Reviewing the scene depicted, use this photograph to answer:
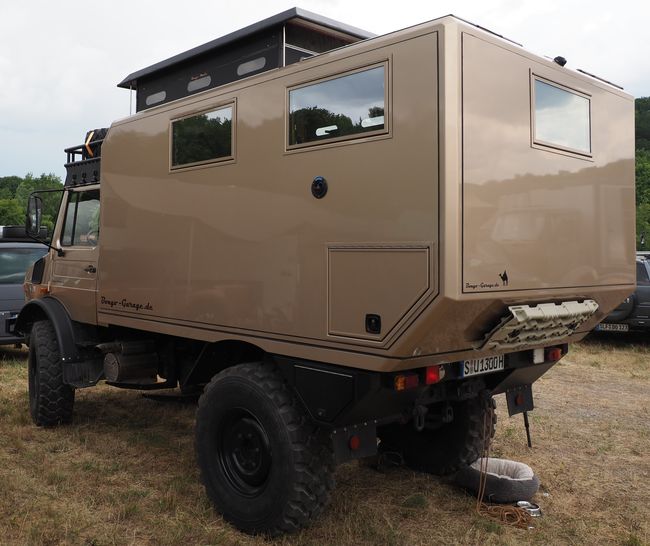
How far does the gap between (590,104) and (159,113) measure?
3.03m

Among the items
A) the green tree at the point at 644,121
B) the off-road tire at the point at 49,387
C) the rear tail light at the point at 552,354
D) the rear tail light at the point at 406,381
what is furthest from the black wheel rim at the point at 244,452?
the green tree at the point at 644,121

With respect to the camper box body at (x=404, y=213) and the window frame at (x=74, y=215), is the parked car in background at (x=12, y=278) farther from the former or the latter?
the camper box body at (x=404, y=213)

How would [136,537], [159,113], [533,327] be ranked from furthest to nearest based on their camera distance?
[159,113] → [136,537] → [533,327]

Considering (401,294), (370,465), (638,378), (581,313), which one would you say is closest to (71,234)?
(370,465)

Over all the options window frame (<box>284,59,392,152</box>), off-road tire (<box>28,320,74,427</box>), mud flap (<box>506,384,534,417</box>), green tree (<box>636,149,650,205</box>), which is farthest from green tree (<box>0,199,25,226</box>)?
mud flap (<box>506,384,534,417</box>)

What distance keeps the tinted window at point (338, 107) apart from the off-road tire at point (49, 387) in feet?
11.8

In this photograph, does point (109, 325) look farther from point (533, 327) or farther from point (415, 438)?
point (533, 327)

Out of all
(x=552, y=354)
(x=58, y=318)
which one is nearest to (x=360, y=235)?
(x=552, y=354)

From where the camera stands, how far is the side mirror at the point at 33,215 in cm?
579

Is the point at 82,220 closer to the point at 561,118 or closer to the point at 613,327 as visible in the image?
the point at 561,118

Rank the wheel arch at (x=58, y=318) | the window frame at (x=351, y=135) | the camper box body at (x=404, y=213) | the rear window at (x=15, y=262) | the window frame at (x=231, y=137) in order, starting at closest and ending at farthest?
the camper box body at (x=404, y=213) → the window frame at (x=351, y=135) → the window frame at (x=231, y=137) → the wheel arch at (x=58, y=318) → the rear window at (x=15, y=262)

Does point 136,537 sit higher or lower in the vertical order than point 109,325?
lower

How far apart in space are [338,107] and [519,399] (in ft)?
8.43

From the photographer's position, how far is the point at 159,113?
4.87 metres
